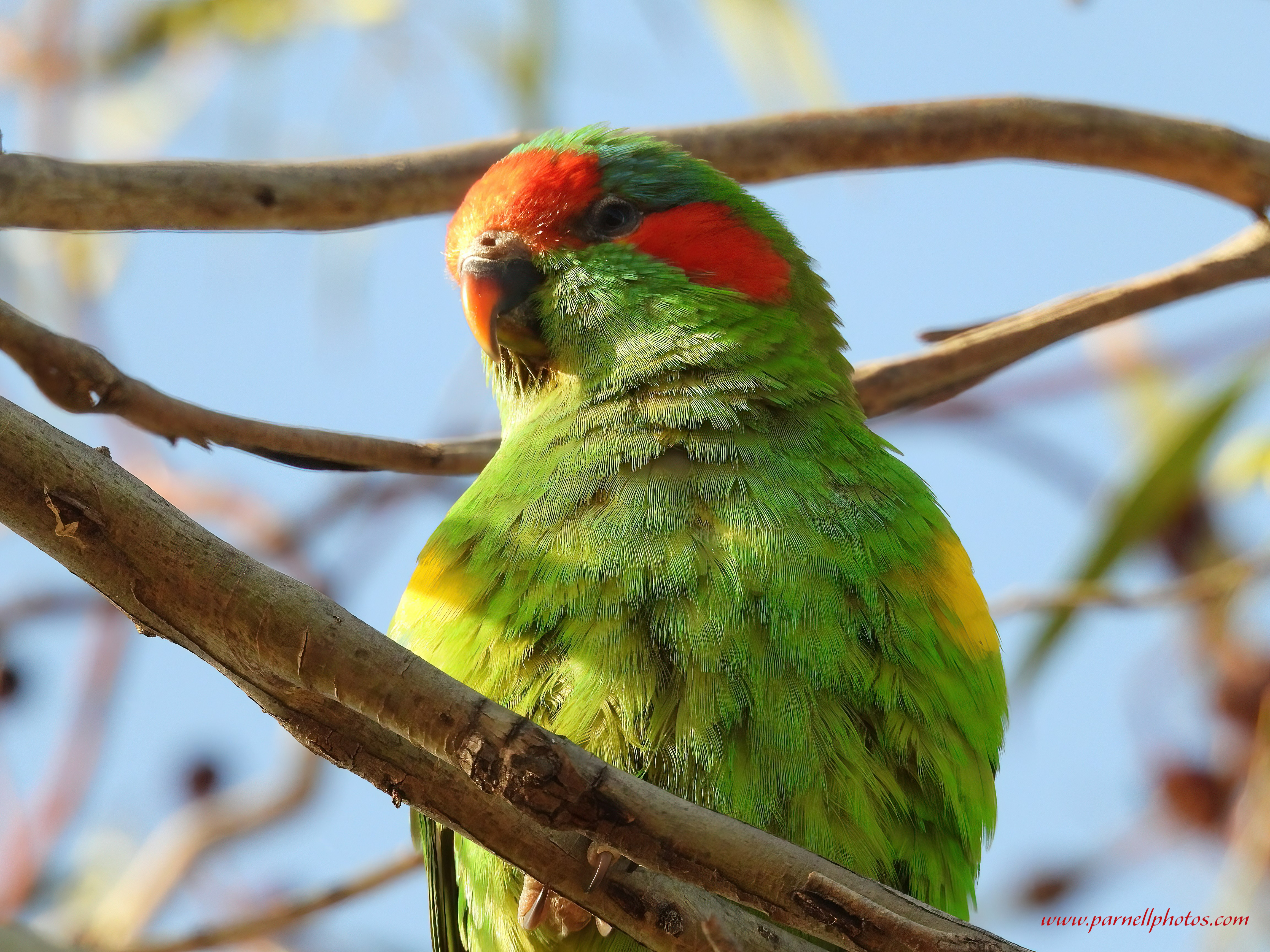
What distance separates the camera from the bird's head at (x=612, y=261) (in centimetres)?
289

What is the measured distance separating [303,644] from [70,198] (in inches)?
53.0

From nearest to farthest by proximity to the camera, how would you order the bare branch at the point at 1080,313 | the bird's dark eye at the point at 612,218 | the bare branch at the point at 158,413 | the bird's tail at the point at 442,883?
1. the bare branch at the point at 158,413
2. the bird's tail at the point at 442,883
3. the bare branch at the point at 1080,313
4. the bird's dark eye at the point at 612,218

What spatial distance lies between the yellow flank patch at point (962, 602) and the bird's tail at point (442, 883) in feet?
3.43

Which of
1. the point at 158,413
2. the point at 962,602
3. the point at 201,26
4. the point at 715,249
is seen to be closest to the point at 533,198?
the point at 715,249

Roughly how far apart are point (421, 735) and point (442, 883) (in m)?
1.28

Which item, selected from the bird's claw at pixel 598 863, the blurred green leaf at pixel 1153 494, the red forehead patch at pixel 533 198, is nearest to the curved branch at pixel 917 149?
the red forehead patch at pixel 533 198

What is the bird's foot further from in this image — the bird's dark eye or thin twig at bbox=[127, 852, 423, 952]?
the bird's dark eye

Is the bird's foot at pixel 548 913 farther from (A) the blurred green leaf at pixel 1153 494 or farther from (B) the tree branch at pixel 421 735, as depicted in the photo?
(A) the blurred green leaf at pixel 1153 494

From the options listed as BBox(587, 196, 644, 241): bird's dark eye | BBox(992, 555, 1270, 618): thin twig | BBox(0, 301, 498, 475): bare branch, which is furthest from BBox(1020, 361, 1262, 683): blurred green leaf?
BBox(0, 301, 498, 475): bare branch

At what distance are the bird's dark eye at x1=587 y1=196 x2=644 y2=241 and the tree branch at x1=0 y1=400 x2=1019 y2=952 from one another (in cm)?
177

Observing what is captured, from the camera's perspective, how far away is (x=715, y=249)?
10.0 feet

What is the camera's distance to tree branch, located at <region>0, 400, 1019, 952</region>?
1.40 metres

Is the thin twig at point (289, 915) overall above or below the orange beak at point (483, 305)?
below

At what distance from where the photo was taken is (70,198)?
7.80 ft
